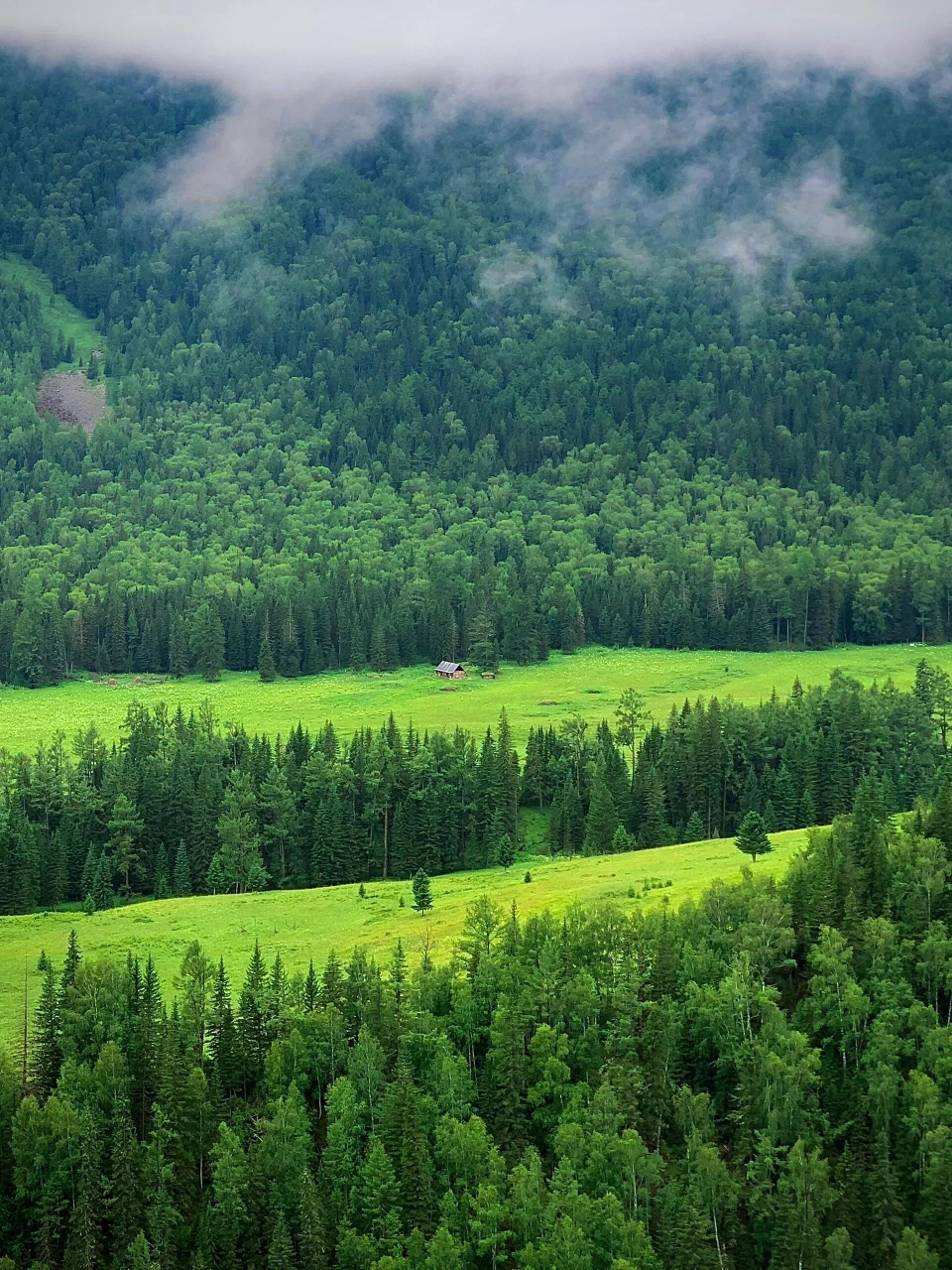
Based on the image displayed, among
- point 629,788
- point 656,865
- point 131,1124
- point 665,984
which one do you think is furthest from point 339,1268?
point 629,788

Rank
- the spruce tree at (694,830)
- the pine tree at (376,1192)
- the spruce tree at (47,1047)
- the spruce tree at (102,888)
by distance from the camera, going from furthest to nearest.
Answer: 1. the spruce tree at (694,830)
2. the spruce tree at (102,888)
3. the spruce tree at (47,1047)
4. the pine tree at (376,1192)

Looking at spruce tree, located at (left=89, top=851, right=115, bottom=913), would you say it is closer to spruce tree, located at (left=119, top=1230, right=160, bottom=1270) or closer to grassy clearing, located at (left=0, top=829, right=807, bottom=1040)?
grassy clearing, located at (left=0, top=829, right=807, bottom=1040)

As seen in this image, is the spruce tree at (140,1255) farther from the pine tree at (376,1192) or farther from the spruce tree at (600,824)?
the spruce tree at (600,824)

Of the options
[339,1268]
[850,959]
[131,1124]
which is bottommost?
[339,1268]

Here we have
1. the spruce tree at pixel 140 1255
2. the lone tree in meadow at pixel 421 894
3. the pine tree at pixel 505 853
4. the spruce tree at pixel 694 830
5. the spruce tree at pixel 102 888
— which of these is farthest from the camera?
the spruce tree at pixel 694 830

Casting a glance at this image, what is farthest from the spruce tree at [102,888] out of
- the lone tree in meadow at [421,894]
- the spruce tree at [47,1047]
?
the spruce tree at [47,1047]

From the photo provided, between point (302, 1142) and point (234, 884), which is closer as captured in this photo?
point (302, 1142)

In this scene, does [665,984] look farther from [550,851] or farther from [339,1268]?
[550,851]

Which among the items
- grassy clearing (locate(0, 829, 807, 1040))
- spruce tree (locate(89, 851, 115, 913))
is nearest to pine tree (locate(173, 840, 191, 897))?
spruce tree (locate(89, 851, 115, 913))
